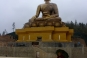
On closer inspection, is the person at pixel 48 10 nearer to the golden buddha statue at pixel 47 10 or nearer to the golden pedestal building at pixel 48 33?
the golden buddha statue at pixel 47 10

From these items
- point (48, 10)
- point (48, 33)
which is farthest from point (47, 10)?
point (48, 33)

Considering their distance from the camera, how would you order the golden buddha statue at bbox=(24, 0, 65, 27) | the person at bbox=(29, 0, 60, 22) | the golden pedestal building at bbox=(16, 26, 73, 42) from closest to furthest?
1. the golden pedestal building at bbox=(16, 26, 73, 42)
2. the golden buddha statue at bbox=(24, 0, 65, 27)
3. the person at bbox=(29, 0, 60, 22)

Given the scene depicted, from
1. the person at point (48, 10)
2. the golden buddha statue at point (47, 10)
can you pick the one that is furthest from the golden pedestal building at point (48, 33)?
the person at point (48, 10)

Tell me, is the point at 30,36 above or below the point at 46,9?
below

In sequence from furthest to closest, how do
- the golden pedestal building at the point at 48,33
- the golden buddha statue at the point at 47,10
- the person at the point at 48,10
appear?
the person at the point at 48,10 → the golden buddha statue at the point at 47,10 → the golden pedestal building at the point at 48,33

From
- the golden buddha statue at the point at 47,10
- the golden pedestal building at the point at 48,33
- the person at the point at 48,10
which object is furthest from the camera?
the person at the point at 48,10

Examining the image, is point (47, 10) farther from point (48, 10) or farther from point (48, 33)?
point (48, 33)

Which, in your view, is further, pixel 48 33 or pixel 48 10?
pixel 48 10

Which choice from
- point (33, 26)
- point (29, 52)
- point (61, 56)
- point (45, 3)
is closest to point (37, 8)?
point (45, 3)

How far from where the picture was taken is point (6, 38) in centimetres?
2488

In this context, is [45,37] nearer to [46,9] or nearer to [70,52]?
[46,9]

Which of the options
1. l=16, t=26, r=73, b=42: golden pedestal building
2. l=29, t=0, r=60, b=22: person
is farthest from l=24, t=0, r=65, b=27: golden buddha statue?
l=16, t=26, r=73, b=42: golden pedestal building

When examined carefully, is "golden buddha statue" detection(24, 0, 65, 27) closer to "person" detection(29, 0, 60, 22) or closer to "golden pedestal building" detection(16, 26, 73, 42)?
"person" detection(29, 0, 60, 22)

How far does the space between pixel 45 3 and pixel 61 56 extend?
1209cm
